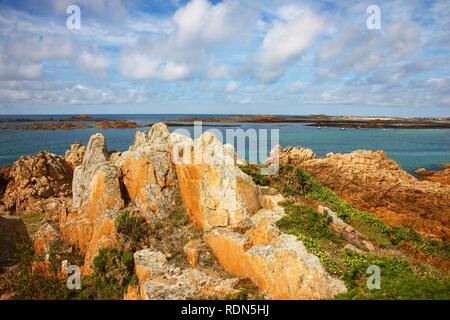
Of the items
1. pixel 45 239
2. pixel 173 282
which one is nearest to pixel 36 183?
pixel 45 239

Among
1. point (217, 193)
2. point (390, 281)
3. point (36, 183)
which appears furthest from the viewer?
point (36, 183)

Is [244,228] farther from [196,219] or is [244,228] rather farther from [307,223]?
[196,219]

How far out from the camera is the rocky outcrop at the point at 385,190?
25.9 metres

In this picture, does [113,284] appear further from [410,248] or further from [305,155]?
[305,155]

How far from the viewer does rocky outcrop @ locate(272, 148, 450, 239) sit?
2591 cm

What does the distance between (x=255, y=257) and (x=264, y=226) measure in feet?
4.82

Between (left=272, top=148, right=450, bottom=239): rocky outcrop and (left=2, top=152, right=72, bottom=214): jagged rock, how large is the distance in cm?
2082

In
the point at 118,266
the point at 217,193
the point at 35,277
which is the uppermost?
the point at 217,193

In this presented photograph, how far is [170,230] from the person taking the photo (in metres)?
15.0

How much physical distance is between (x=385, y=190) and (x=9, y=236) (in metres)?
27.1

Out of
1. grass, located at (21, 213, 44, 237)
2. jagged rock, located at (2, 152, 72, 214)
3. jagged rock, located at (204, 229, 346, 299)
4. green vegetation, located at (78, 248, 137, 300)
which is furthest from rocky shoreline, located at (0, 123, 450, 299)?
jagged rock, located at (2, 152, 72, 214)

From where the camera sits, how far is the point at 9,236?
1806cm

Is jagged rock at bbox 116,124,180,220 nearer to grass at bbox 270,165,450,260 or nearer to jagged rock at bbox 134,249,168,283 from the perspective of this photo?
jagged rock at bbox 134,249,168,283

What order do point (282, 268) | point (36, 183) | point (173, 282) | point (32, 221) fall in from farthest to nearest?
point (36, 183), point (32, 221), point (173, 282), point (282, 268)
